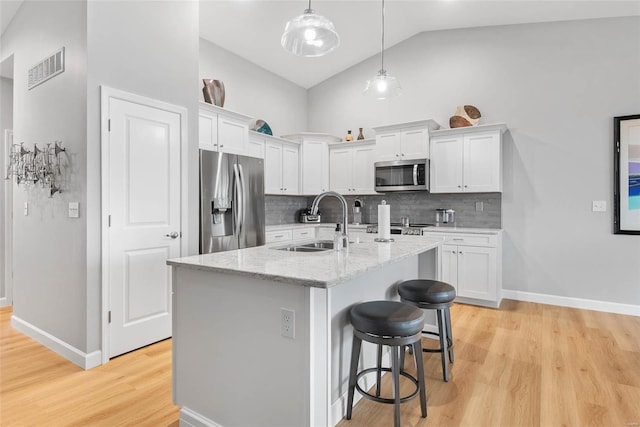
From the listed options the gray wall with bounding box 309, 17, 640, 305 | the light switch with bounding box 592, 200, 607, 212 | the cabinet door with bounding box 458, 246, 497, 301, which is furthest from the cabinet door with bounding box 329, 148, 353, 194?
the light switch with bounding box 592, 200, 607, 212

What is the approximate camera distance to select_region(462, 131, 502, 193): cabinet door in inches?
167

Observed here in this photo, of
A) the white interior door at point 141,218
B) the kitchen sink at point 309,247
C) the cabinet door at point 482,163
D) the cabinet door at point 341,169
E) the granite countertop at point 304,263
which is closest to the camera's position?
the granite countertop at point 304,263

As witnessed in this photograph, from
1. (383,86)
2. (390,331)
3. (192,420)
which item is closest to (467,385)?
(390,331)

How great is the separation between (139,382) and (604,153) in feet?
16.5

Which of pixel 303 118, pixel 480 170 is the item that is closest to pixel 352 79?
pixel 303 118

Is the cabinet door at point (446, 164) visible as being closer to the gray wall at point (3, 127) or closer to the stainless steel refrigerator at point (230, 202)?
the stainless steel refrigerator at point (230, 202)

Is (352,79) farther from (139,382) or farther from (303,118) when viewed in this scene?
(139,382)

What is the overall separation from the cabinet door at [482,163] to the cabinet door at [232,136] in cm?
276

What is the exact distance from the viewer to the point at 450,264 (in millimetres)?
4340

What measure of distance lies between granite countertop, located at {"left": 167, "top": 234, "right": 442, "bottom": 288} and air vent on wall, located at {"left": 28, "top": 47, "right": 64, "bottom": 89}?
7.17 feet

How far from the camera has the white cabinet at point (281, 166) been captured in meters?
5.04

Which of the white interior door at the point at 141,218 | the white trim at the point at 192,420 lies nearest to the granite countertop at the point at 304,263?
the white trim at the point at 192,420

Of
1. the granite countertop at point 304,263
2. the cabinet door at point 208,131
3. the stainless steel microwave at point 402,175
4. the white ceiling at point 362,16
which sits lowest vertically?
the granite countertop at point 304,263

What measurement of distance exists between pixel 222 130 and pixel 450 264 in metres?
3.16
